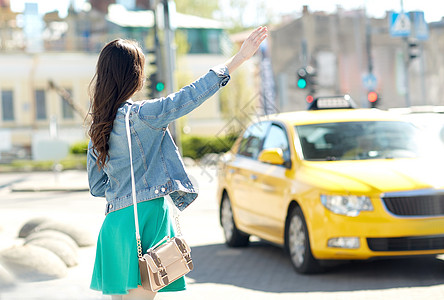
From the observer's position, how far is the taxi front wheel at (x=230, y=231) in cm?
1052

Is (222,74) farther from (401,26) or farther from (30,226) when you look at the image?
(401,26)

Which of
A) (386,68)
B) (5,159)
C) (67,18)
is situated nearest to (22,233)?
(5,159)

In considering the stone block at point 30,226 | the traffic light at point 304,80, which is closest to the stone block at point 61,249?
the stone block at point 30,226

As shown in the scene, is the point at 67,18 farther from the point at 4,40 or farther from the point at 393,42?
the point at 393,42

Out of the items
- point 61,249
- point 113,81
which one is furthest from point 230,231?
point 113,81

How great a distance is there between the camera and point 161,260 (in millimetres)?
3703

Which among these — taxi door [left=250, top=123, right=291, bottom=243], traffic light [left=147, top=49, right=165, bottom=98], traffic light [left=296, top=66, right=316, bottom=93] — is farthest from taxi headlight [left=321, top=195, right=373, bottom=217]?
traffic light [left=147, top=49, right=165, bottom=98]

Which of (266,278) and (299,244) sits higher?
(299,244)

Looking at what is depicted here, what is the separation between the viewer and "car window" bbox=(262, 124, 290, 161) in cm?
920

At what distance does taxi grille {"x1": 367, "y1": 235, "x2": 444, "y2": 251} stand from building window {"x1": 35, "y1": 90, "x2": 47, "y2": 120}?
4385 cm

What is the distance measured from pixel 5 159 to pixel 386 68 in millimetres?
27262

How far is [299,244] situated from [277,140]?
163 centimetres

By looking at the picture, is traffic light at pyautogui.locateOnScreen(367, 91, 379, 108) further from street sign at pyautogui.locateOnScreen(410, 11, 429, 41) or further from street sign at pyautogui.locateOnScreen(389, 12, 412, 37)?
street sign at pyautogui.locateOnScreen(410, 11, 429, 41)

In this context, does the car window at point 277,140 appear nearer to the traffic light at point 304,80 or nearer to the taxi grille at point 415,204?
the taxi grille at point 415,204
